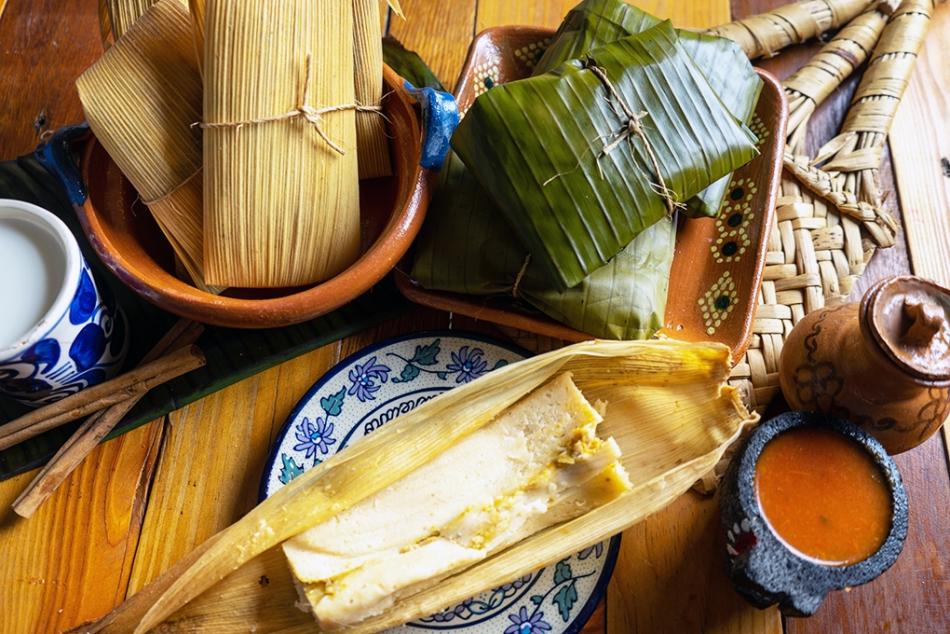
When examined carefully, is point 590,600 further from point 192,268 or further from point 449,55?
point 449,55

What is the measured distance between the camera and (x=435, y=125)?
1.17 meters

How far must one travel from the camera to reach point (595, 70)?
48.3 inches

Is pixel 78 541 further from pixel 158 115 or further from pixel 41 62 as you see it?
pixel 41 62

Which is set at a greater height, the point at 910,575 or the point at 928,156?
the point at 928,156

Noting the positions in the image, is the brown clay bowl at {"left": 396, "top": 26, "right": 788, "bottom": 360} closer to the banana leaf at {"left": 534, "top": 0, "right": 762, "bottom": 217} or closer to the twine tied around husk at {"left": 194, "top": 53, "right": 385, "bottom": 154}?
the banana leaf at {"left": 534, "top": 0, "right": 762, "bottom": 217}

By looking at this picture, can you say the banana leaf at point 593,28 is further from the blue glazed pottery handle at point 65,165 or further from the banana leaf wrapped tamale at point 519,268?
the blue glazed pottery handle at point 65,165

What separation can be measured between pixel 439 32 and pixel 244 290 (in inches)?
28.9

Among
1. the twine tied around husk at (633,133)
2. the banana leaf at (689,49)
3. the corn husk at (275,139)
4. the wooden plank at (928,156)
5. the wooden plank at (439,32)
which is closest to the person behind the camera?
the corn husk at (275,139)

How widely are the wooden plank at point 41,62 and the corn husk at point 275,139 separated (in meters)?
0.57

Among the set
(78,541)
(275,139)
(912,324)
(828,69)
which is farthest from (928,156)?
(78,541)

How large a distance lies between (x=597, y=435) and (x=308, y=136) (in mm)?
625

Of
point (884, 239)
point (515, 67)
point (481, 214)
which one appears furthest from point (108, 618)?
point (884, 239)

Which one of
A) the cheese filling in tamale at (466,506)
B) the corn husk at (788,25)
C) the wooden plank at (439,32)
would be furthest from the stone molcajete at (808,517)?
the wooden plank at (439,32)

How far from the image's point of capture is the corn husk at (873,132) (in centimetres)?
142
